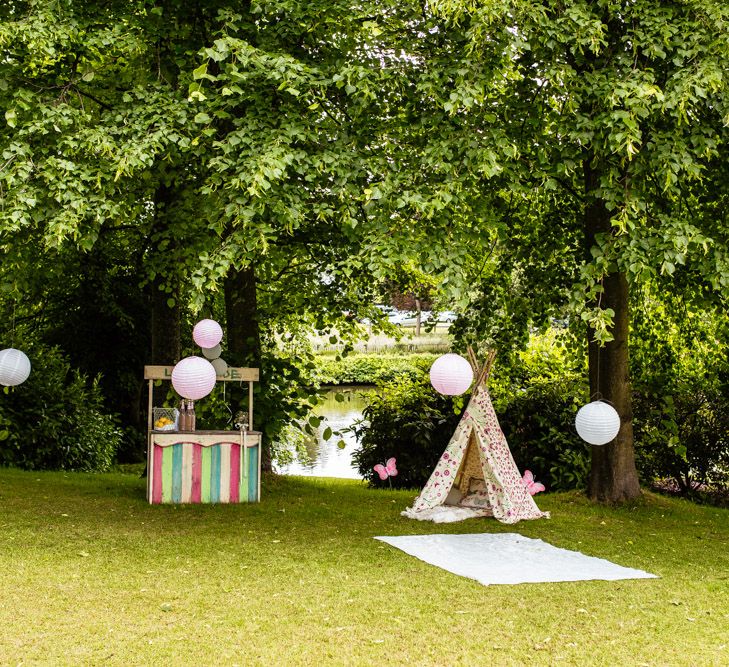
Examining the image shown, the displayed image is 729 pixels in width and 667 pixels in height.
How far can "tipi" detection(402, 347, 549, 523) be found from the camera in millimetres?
8852

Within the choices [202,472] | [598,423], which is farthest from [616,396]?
[202,472]

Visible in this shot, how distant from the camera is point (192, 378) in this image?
27.2 ft

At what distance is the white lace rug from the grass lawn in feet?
0.63

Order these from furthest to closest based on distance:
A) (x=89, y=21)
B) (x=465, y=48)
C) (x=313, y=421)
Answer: (x=313, y=421)
(x=89, y=21)
(x=465, y=48)

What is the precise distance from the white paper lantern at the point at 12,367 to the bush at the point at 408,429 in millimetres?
5388

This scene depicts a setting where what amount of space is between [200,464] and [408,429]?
3.96 meters

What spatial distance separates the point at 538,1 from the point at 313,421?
513cm

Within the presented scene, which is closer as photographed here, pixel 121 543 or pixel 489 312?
pixel 121 543

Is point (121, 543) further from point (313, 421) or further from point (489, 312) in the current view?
point (489, 312)

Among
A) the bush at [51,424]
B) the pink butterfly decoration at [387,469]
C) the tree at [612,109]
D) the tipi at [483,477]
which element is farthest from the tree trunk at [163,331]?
the tree at [612,109]

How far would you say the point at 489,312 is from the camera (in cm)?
1023

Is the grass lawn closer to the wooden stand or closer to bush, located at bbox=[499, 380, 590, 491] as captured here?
the wooden stand

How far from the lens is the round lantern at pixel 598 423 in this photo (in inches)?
305

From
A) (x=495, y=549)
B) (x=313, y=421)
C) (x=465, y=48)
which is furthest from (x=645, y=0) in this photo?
(x=313, y=421)
